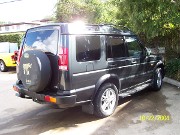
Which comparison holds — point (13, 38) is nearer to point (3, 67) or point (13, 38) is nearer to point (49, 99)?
point (3, 67)

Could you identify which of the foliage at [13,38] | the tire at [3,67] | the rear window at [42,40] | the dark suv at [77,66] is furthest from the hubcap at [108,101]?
the foliage at [13,38]

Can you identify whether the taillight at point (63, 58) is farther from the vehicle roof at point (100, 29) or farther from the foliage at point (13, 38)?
the foliage at point (13, 38)

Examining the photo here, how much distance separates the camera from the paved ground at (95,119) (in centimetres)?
443

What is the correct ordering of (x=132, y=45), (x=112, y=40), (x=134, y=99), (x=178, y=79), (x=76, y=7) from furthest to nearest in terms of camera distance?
(x=76, y=7), (x=178, y=79), (x=134, y=99), (x=132, y=45), (x=112, y=40)

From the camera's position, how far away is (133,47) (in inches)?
238

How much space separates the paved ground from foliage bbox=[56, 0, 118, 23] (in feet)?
39.4

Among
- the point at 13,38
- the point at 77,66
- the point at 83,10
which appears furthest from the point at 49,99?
the point at 13,38

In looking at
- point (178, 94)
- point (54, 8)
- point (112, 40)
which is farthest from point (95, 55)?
point (54, 8)

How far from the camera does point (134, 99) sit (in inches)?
254

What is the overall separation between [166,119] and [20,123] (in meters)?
3.11

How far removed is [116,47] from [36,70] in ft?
6.67

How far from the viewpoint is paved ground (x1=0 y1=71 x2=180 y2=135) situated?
14.5ft

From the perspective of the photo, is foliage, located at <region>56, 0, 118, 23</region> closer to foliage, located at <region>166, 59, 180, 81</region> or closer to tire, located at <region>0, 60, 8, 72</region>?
tire, located at <region>0, 60, 8, 72</region>

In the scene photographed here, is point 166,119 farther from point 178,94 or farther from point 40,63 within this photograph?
point 40,63
